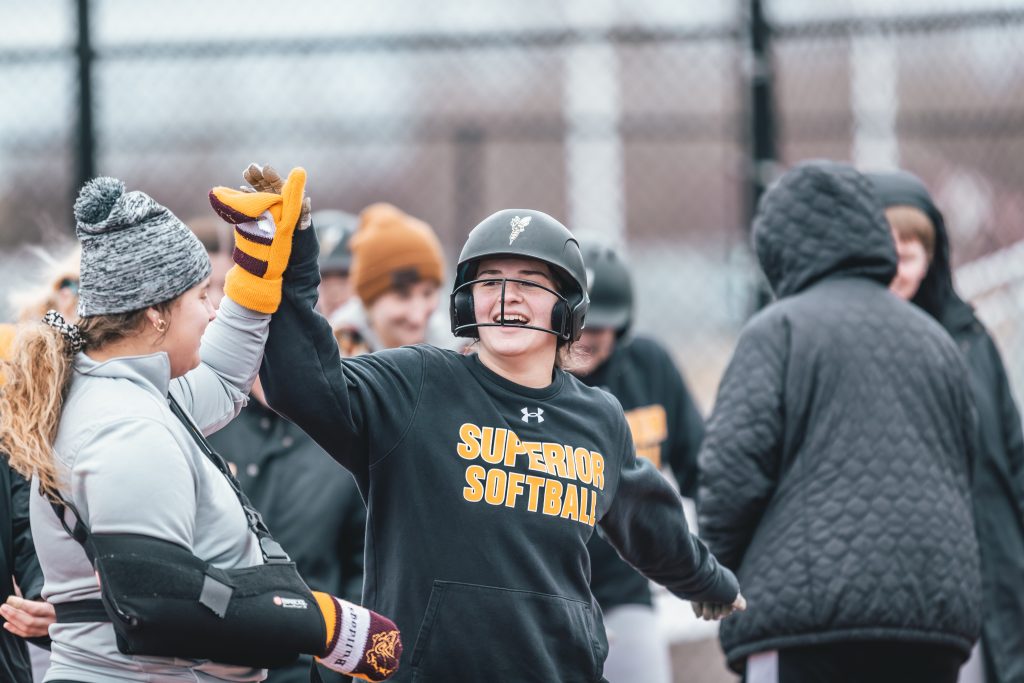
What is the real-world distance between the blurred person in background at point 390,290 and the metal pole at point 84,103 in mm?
1850

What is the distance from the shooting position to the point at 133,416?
258 centimetres

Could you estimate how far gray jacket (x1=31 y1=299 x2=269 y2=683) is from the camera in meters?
2.50

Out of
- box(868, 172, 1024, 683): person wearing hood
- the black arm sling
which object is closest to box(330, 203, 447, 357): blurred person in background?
box(868, 172, 1024, 683): person wearing hood

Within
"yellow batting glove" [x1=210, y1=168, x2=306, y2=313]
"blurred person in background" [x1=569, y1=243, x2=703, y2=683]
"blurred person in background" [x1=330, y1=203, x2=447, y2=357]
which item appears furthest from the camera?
"blurred person in background" [x1=569, y1=243, x2=703, y2=683]

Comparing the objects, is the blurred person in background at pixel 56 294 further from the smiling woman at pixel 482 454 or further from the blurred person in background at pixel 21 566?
the smiling woman at pixel 482 454

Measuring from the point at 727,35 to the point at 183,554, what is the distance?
16.3 ft

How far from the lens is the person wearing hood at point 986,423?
15.4ft

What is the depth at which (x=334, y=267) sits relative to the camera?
548 cm

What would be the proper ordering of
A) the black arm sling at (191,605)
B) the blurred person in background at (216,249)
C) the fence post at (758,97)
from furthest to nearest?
the fence post at (758,97), the blurred person in background at (216,249), the black arm sling at (191,605)

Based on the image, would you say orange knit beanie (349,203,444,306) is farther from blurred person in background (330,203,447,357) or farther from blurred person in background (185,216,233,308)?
blurred person in background (185,216,233,308)

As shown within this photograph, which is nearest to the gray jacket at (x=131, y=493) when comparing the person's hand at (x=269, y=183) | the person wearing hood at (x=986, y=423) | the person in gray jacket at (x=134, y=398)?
the person in gray jacket at (x=134, y=398)

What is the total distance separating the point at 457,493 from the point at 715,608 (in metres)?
1.01

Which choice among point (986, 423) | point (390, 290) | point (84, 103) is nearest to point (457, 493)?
point (390, 290)

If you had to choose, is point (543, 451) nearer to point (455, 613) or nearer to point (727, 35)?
point (455, 613)
